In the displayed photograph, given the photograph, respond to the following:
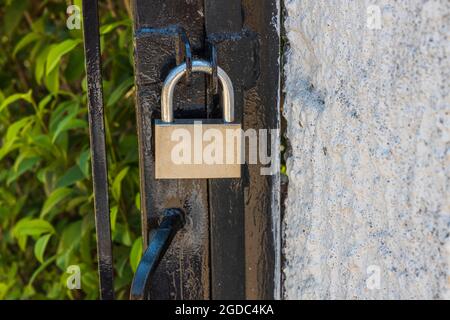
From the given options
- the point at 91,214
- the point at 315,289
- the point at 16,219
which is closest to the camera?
the point at 315,289

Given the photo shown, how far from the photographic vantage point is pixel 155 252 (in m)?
0.69

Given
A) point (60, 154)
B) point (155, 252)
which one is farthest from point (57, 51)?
point (155, 252)

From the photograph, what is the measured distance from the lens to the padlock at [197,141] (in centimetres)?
68

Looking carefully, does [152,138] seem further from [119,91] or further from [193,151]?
[119,91]

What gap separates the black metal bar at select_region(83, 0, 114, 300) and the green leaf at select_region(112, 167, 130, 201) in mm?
241

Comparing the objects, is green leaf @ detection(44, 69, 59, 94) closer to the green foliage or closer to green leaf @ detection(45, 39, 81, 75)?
the green foliage

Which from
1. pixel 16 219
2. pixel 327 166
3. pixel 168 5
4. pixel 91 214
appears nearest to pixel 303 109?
pixel 327 166

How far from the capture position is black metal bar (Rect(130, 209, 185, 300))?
25.1 inches

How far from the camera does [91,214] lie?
3.63 feet

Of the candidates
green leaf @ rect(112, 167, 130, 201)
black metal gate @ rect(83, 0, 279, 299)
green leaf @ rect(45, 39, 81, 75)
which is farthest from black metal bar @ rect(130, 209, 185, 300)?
green leaf @ rect(45, 39, 81, 75)

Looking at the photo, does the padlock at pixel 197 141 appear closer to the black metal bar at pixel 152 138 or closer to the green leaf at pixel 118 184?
the black metal bar at pixel 152 138

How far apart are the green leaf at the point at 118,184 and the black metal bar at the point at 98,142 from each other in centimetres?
24
